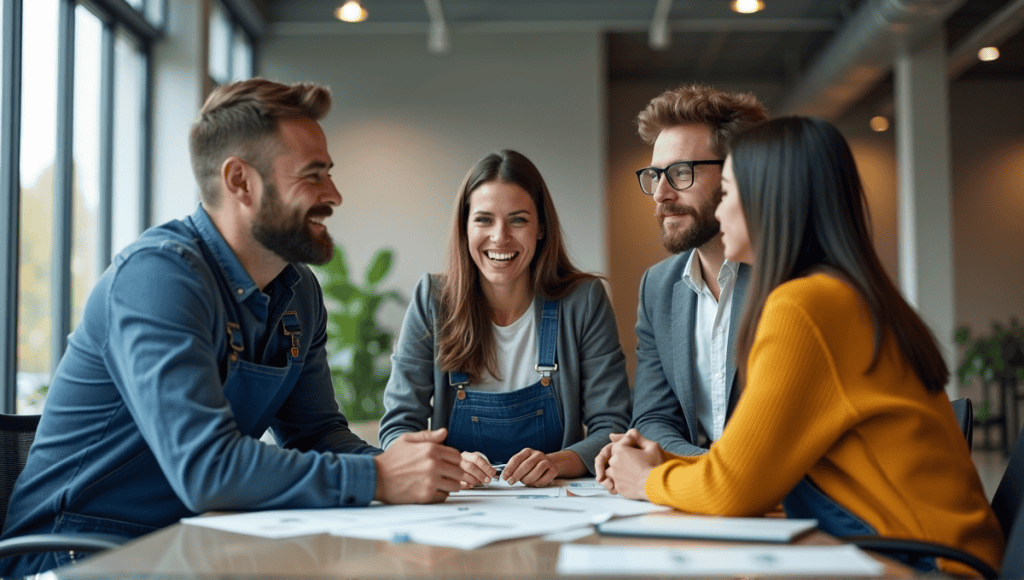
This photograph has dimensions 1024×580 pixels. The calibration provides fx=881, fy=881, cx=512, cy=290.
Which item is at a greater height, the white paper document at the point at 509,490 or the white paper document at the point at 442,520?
the white paper document at the point at 442,520

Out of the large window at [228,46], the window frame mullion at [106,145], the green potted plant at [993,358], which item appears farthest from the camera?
the green potted plant at [993,358]

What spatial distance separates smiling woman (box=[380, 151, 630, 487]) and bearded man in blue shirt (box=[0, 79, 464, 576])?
416 millimetres

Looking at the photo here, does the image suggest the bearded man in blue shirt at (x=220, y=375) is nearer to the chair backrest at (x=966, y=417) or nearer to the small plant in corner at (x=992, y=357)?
the chair backrest at (x=966, y=417)

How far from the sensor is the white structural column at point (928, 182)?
7348 mm

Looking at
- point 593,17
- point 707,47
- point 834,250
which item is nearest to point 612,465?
point 834,250

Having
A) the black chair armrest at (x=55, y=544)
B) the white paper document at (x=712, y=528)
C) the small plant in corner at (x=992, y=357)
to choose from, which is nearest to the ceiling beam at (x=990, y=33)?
the small plant in corner at (x=992, y=357)

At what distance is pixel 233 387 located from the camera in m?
1.68

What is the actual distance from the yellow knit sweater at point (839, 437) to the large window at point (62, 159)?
370 centimetres

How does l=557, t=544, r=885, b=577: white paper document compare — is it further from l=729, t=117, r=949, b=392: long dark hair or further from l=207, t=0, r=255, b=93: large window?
l=207, t=0, r=255, b=93: large window

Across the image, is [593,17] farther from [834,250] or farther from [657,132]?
[834,250]

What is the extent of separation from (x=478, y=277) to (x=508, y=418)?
457 mm

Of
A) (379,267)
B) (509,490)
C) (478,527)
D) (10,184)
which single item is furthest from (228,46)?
(478,527)

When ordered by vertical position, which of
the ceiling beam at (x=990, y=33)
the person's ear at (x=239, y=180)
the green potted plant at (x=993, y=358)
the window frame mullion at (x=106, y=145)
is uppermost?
the ceiling beam at (x=990, y=33)

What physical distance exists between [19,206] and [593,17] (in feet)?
17.7
